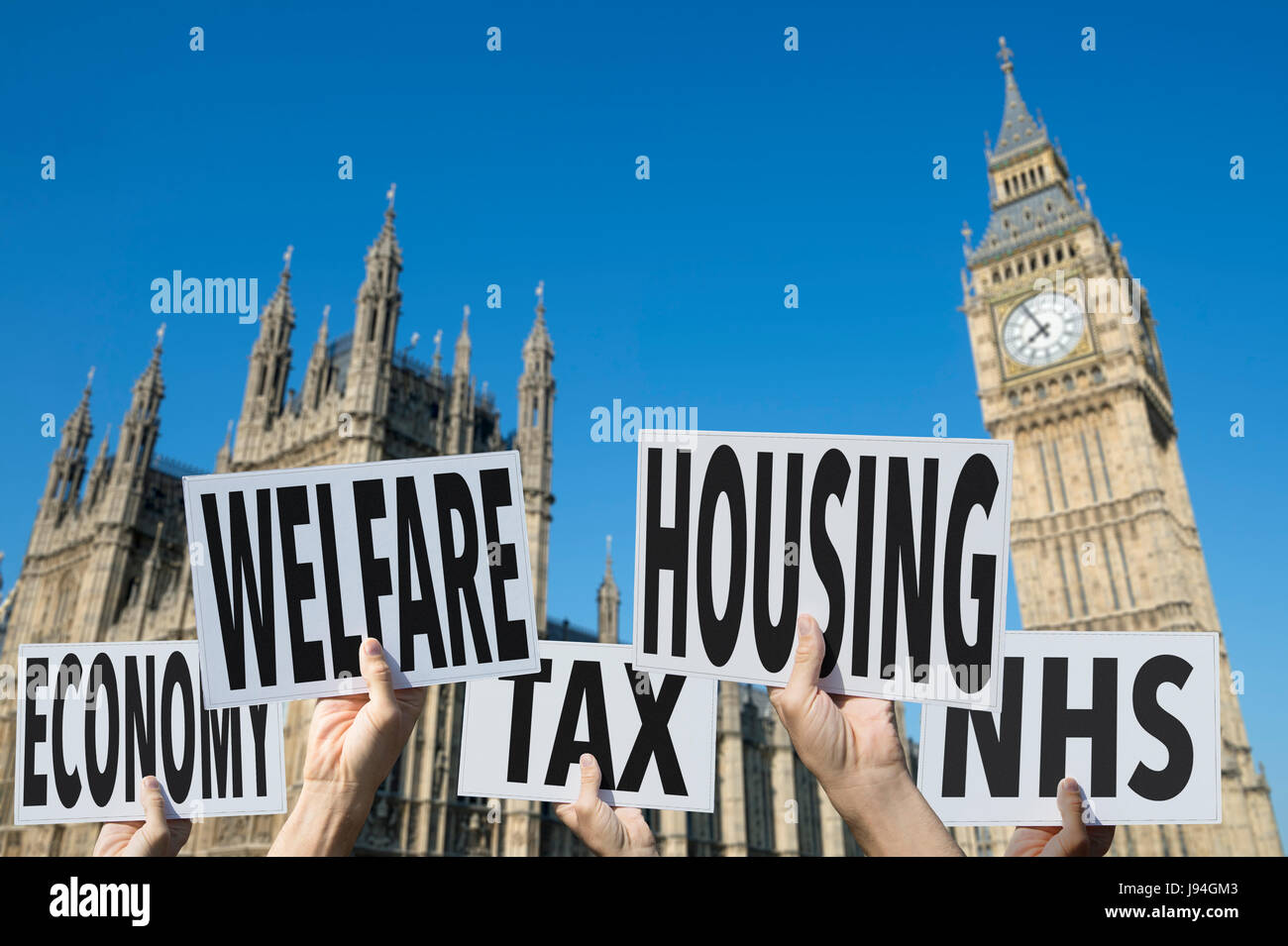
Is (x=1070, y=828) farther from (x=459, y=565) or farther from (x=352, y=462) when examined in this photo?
(x=352, y=462)

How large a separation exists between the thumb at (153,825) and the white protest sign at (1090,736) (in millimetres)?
3596

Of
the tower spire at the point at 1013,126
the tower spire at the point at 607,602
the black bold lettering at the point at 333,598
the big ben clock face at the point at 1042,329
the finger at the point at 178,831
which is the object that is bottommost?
the finger at the point at 178,831

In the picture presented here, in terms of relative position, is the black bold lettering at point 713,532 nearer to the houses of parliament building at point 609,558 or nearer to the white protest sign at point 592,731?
the white protest sign at point 592,731

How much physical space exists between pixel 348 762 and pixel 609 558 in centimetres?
3467

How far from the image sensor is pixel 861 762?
3203 millimetres

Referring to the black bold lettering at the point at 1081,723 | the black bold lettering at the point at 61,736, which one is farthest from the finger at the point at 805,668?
the black bold lettering at the point at 61,736

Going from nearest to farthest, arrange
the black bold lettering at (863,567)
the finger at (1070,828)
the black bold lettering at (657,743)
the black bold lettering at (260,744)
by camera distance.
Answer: the finger at (1070,828) < the black bold lettering at (863,567) < the black bold lettering at (657,743) < the black bold lettering at (260,744)

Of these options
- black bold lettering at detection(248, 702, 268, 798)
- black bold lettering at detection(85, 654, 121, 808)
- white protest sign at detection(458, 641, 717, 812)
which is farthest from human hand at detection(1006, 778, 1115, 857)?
black bold lettering at detection(85, 654, 121, 808)

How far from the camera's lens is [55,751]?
4922mm

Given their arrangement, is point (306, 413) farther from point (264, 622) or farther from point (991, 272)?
point (991, 272)

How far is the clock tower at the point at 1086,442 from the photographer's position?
50.9 metres
